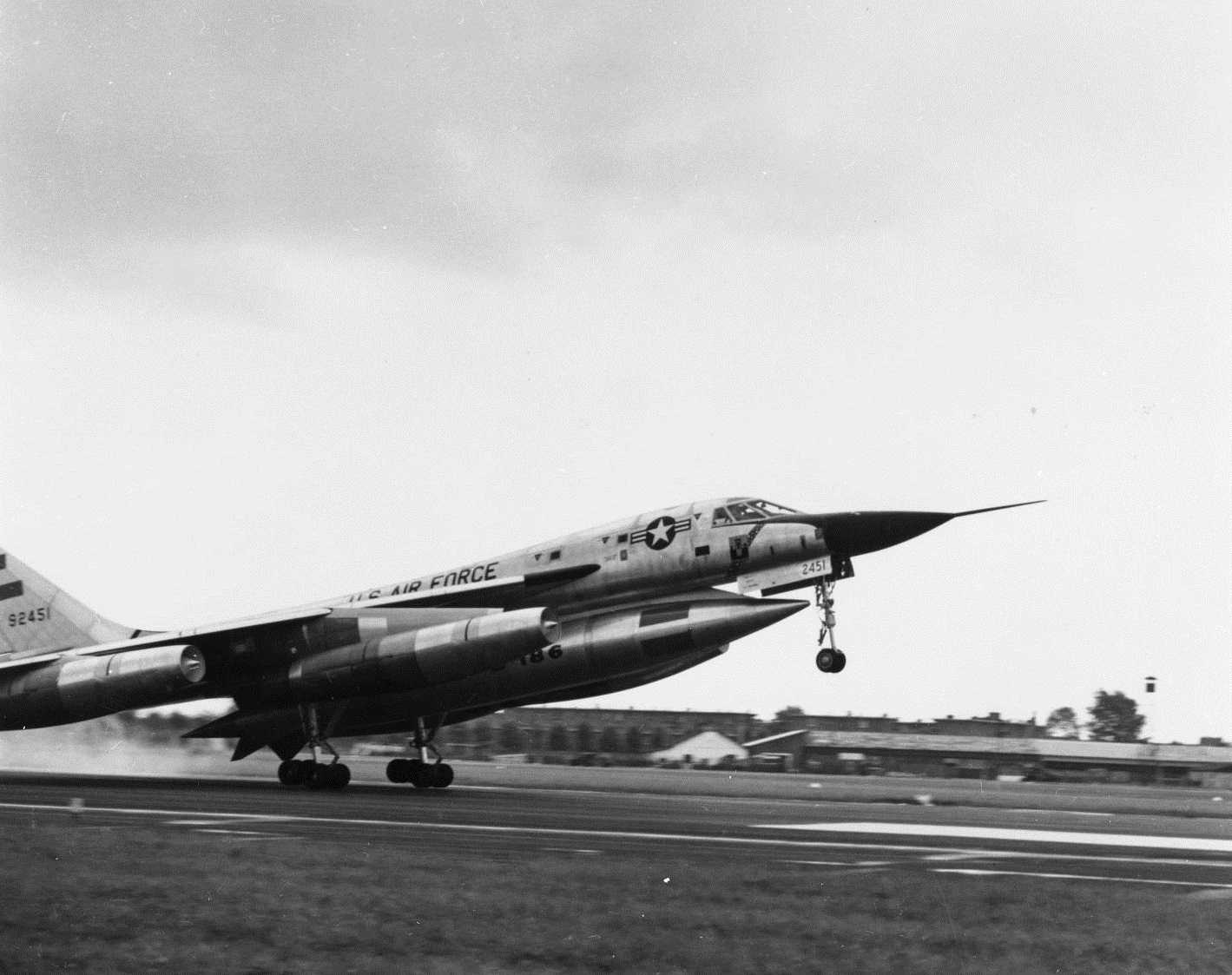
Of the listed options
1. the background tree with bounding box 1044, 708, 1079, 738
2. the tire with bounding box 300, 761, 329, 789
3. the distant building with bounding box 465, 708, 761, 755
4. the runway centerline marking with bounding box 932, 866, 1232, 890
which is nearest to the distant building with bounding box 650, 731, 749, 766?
the distant building with bounding box 465, 708, 761, 755

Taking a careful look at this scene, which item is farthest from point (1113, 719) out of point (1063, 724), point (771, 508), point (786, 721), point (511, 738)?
point (771, 508)

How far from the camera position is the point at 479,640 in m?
20.5

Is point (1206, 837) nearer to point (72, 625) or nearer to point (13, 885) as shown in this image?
point (13, 885)

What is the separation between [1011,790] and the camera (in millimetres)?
32750

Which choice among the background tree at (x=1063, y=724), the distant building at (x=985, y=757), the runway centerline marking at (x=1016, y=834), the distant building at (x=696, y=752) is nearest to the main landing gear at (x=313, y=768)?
the runway centerline marking at (x=1016, y=834)

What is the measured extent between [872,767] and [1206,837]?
30.3 m

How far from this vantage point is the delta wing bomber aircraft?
2045 cm

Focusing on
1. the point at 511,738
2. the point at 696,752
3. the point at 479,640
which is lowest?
the point at 696,752

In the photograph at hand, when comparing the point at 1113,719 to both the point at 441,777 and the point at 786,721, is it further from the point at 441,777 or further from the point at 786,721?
the point at 441,777

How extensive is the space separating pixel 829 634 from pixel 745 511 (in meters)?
2.54

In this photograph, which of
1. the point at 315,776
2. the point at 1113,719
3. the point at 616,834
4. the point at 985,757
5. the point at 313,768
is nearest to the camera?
the point at 616,834

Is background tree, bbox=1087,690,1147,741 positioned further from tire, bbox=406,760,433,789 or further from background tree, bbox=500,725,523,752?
tire, bbox=406,760,433,789

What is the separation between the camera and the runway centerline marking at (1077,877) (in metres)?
11.6

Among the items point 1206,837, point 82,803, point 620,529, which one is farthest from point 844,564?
point 82,803
